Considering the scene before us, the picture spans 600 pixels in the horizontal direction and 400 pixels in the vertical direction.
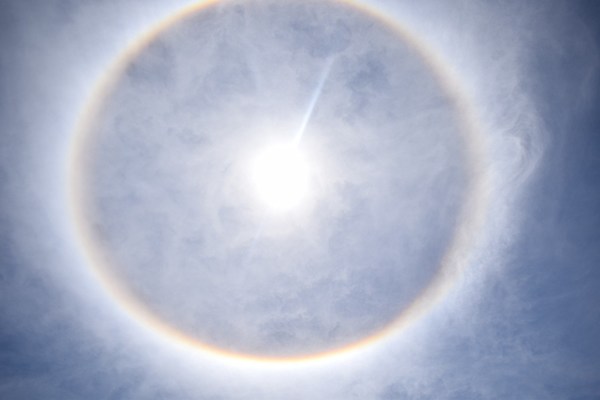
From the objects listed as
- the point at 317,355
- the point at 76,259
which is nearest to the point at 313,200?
the point at 317,355

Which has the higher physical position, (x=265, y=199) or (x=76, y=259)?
(x=265, y=199)

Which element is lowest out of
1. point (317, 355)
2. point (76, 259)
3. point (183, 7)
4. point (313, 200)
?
point (317, 355)

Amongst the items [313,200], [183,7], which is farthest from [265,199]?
[183,7]

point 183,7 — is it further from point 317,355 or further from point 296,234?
point 317,355

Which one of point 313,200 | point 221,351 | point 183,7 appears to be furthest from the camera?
point 221,351

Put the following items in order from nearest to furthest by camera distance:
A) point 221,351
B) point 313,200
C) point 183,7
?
point 183,7
point 313,200
point 221,351

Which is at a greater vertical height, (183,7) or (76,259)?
(183,7)

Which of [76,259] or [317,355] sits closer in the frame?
[76,259]

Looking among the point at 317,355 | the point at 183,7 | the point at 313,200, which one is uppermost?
the point at 183,7

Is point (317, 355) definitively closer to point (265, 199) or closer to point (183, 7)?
point (265, 199)
